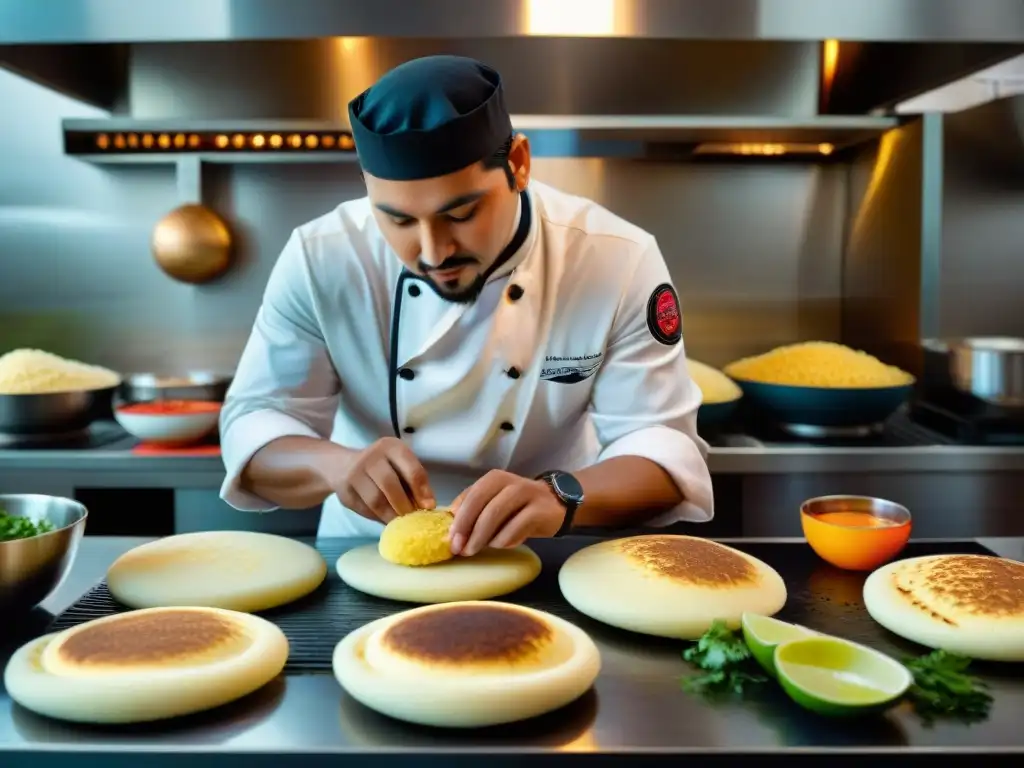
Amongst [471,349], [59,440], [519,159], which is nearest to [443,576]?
[471,349]

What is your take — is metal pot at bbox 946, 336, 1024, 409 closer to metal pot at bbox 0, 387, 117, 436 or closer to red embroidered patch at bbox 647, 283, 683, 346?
red embroidered patch at bbox 647, 283, 683, 346

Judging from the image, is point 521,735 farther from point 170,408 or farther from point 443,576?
point 170,408

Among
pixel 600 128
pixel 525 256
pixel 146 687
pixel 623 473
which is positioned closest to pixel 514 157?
pixel 525 256

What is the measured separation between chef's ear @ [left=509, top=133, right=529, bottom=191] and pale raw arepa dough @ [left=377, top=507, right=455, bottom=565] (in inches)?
26.1

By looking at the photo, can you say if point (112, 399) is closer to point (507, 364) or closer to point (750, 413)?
point (507, 364)

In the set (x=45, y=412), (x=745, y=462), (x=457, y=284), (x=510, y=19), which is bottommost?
(x=745, y=462)

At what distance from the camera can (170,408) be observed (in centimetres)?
305

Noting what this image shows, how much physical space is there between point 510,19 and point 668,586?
191 centimetres

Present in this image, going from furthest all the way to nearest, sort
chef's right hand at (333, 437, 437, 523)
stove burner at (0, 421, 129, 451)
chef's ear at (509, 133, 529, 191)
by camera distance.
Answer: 1. stove burner at (0, 421, 129, 451)
2. chef's ear at (509, 133, 529, 191)
3. chef's right hand at (333, 437, 437, 523)

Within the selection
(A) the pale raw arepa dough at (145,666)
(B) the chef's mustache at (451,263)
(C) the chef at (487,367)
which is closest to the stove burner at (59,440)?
(C) the chef at (487,367)

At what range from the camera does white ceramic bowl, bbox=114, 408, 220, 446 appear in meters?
2.93

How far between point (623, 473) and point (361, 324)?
66cm

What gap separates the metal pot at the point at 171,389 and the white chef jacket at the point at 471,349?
44.4 inches

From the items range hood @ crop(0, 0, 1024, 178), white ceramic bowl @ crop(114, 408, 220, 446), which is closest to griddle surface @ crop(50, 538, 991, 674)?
white ceramic bowl @ crop(114, 408, 220, 446)
